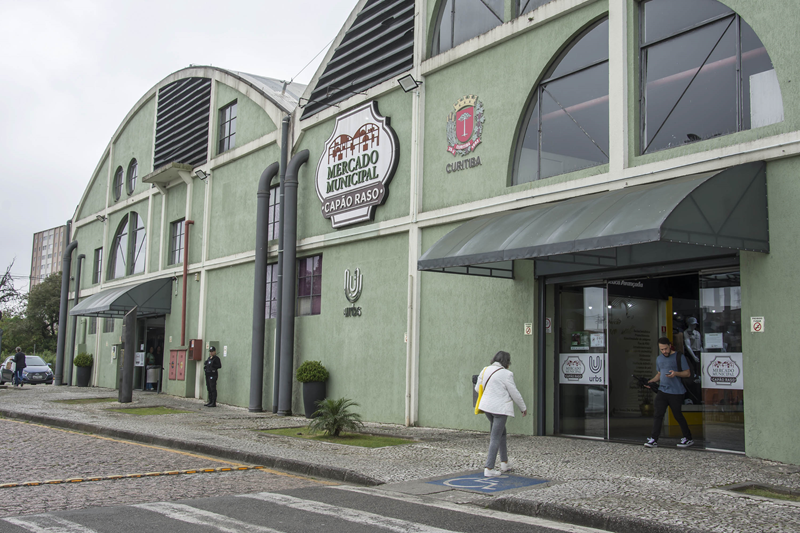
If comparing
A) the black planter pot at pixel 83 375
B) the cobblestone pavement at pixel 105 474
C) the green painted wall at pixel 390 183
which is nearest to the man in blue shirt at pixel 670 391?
the cobblestone pavement at pixel 105 474

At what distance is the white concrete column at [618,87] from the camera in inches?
442

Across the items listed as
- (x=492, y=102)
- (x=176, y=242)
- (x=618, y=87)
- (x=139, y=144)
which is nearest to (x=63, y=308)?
(x=139, y=144)

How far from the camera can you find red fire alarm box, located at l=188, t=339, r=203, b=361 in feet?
73.6

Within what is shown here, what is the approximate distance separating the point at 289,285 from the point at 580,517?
1260 centimetres

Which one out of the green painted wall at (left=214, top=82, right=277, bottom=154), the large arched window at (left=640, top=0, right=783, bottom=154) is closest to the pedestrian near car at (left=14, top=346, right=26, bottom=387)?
the green painted wall at (left=214, top=82, right=277, bottom=154)

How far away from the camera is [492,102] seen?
13773mm

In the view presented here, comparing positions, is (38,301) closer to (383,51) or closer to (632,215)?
(383,51)

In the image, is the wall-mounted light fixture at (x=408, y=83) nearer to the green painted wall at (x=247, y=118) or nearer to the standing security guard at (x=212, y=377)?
the green painted wall at (x=247, y=118)

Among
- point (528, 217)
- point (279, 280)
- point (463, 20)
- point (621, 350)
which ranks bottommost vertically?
point (621, 350)

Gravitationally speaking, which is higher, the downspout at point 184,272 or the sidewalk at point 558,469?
the downspout at point 184,272

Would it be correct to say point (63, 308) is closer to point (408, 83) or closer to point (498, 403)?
point (408, 83)

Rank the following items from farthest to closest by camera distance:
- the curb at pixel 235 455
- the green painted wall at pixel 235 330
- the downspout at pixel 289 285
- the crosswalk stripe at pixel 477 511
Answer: the green painted wall at pixel 235 330 → the downspout at pixel 289 285 → the curb at pixel 235 455 → the crosswalk stripe at pixel 477 511

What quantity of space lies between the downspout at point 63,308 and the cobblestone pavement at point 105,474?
21.1m

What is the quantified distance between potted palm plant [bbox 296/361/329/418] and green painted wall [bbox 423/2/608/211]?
4.85m
